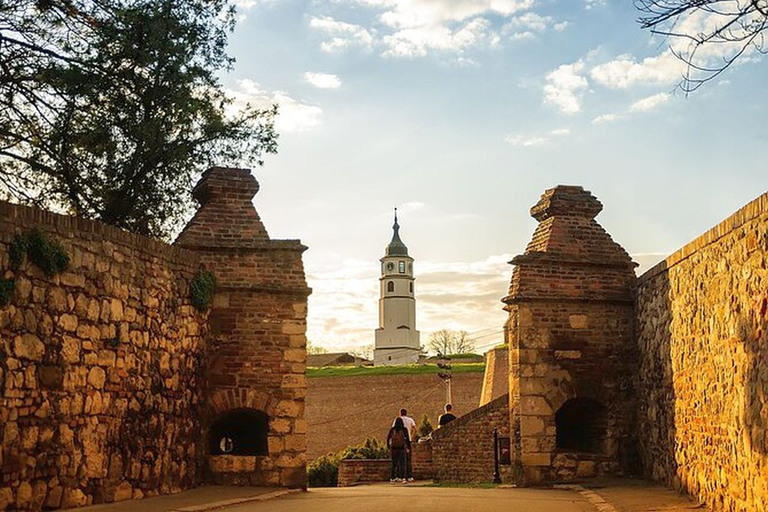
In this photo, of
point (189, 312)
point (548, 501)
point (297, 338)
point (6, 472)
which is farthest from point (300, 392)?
point (6, 472)

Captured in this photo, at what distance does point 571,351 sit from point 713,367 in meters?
4.56

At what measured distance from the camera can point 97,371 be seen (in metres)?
10.9

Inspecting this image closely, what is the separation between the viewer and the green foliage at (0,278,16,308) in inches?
359

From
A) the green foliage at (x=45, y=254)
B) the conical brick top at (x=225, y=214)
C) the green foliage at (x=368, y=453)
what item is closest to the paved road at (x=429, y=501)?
the green foliage at (x=45, y=254)

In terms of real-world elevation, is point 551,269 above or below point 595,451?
above

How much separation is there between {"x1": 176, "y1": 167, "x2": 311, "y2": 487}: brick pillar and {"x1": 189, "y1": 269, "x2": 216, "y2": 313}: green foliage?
20 centimetres

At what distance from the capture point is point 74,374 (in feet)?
34.1

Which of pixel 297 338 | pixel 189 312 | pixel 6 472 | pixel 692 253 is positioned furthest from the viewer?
pixel 297 338

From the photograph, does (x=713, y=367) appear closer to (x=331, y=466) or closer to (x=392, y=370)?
(x=331, y=466)

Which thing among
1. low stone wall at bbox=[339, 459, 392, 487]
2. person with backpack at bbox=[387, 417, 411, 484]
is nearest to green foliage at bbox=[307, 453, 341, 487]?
low stone wall at bbox=[339, 459, 392, 487]

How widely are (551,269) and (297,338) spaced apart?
444 cm

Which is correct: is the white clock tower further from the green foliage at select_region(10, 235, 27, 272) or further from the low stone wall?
the green foliage at select_region(10, 235, 27, 272)

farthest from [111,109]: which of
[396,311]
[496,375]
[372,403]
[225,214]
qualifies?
[396,311]

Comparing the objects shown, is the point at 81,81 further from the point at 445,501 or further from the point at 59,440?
the point at 445,501
